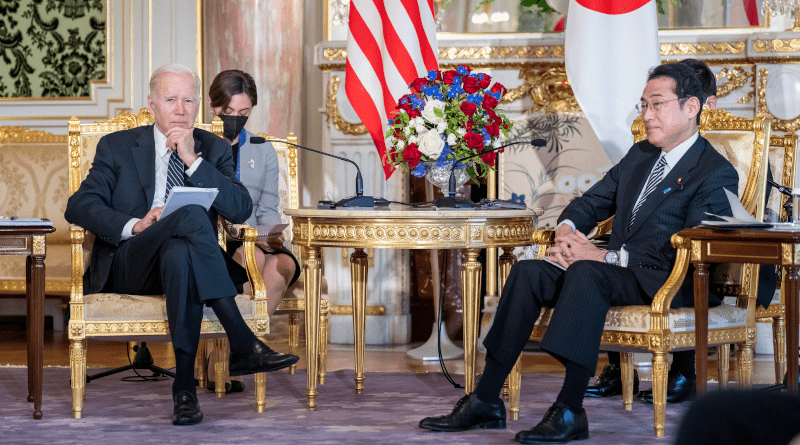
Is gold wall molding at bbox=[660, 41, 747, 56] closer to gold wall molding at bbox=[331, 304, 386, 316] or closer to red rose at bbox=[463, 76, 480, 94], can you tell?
red rose at bbox=[463, 76, 480, 94]

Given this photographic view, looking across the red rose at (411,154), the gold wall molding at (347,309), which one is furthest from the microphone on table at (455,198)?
the gold wall molding at (347,309)

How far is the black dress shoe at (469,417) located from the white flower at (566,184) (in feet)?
6.59

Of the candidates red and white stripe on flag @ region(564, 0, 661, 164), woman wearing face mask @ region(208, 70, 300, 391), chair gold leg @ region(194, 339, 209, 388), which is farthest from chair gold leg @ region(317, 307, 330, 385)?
red and white stripe on flag @ region(564, 0, 661, 164)

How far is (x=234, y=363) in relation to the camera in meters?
2.96

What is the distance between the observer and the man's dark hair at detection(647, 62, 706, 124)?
2.98 m

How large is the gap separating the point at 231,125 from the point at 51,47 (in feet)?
8.03

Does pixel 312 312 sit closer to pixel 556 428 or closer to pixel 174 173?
pixel 174 173

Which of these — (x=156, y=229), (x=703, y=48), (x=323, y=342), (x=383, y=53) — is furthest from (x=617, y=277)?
(x=703, y=48)

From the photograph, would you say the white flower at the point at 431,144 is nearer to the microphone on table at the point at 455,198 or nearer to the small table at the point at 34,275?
the microphone on table at the point at 455,198

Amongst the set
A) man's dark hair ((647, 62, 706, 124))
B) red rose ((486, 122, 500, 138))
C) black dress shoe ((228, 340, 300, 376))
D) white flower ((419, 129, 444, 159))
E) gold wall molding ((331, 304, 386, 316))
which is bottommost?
gold wall molding ((331, 304, 386, 316))

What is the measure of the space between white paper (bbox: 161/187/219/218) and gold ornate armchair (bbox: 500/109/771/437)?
109 centimetres

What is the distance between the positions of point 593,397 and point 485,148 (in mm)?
1016

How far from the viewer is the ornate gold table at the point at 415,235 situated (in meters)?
3.03

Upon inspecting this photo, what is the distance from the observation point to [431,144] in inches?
127
